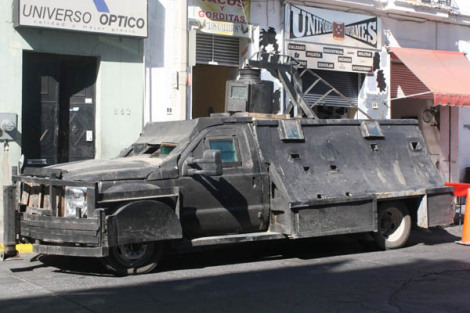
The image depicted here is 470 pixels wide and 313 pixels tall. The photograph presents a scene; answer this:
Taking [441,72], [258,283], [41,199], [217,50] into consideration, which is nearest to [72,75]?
[217,50]

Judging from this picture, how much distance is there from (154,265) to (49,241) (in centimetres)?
132

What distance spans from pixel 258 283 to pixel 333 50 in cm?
1014

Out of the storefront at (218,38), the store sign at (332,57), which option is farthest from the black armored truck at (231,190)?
the store sign at (332,57)

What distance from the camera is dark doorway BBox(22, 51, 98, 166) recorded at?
1292 centimetres

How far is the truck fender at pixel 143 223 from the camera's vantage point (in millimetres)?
7496

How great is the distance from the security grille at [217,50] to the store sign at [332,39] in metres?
1.32

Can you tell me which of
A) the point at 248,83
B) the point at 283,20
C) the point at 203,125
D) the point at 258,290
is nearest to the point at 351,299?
the point at 258,290

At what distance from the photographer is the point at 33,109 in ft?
42.5

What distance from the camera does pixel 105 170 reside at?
792 cm

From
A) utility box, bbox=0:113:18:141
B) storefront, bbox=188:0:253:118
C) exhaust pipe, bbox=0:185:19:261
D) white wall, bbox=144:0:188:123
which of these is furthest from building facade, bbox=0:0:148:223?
exhaust pipe, bbox=0:185:19:261

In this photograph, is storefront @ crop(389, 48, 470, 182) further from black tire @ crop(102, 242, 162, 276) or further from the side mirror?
black tire @ crop(102, 242, 162, 276)

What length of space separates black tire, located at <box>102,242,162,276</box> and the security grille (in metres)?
7.84

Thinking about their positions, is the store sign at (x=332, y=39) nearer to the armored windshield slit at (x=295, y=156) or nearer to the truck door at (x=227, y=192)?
the armored windshield slit at (x=295, y=156)

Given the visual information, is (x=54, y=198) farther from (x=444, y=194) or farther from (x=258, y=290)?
(x=444, y=194)
